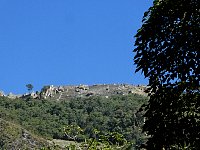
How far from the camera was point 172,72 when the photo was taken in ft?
36.7

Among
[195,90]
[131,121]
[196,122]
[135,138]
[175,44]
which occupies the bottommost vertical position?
[196,122]

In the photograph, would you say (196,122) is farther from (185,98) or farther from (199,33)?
(199,33)

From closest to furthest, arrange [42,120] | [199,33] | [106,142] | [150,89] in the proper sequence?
[199,33], [150,89], [106,142], [42,120]

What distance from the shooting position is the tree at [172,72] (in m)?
10.9

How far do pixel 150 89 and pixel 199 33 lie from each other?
1.84 metres

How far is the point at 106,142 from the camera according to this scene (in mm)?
26953

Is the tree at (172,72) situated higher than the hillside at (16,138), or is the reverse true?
the hillside at (16,138)

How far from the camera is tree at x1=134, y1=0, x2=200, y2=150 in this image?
1085cm

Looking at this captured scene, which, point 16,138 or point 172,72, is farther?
point 16,138

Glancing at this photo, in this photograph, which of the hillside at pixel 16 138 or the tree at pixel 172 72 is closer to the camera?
the tree at pixel 172 72

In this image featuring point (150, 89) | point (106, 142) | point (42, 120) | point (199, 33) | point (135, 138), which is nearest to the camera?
point (199, 33)

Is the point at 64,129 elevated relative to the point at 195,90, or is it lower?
elevated

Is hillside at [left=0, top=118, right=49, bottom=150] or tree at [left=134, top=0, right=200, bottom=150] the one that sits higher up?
hillside at [left=0, top=118, right=49, bottom=150]

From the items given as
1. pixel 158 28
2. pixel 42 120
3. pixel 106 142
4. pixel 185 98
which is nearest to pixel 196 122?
pixel 185 98
